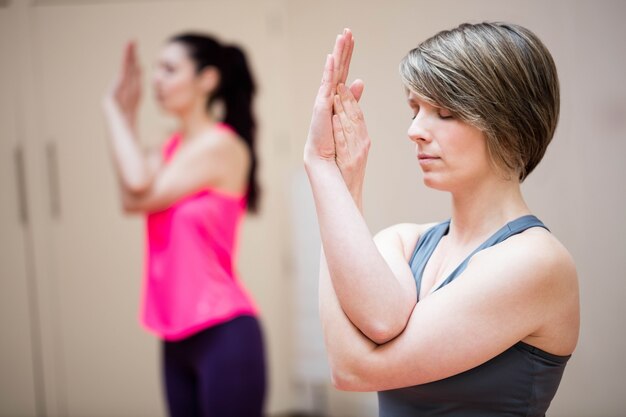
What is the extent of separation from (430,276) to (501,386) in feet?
0.64

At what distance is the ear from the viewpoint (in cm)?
219

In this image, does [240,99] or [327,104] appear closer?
[327,104]

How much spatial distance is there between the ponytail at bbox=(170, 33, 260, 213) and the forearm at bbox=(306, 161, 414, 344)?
4.39ft

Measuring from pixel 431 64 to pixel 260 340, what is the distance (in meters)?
1.29

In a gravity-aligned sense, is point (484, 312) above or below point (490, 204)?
below

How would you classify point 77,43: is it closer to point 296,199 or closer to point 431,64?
point 296,199

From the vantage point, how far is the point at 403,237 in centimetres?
112

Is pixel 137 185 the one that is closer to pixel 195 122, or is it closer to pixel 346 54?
pixel 195 122

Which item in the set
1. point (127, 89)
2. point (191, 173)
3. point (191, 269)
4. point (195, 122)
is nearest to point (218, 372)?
point (191, 269)

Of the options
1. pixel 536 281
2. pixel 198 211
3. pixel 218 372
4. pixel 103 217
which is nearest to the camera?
pixel 536 281

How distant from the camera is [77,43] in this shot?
10.2 ft

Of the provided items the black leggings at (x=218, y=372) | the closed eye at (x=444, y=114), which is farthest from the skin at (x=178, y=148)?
the closed eye at (x=444, y=114)

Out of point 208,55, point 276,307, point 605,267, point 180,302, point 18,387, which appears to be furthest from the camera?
point 276,307

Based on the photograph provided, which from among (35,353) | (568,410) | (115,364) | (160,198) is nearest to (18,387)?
(35,353)
